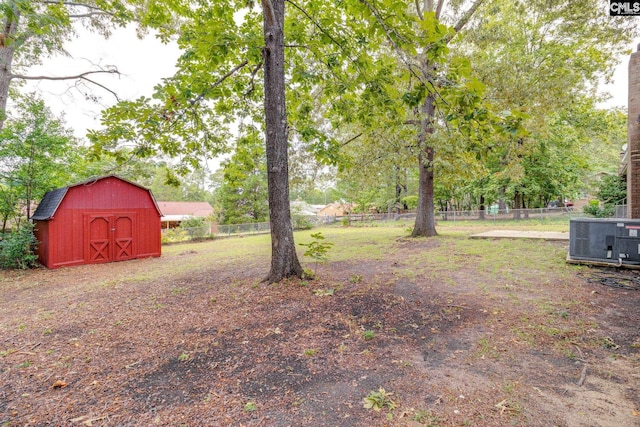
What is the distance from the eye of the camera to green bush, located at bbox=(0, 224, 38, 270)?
334 inches

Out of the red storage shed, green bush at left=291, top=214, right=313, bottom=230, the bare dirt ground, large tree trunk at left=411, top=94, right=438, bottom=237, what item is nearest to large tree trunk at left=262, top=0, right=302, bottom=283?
the bare dirt ground

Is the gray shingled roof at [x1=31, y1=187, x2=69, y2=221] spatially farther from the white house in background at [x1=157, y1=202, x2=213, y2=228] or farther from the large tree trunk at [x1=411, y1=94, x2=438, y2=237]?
the white house in background at [x1=157, y1=202, x2=213, y2=228]

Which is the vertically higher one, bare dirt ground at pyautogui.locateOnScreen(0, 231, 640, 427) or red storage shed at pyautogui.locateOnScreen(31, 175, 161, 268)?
red storage shed at pyautogui.locateOnScreen(31, 175, 161, 268)

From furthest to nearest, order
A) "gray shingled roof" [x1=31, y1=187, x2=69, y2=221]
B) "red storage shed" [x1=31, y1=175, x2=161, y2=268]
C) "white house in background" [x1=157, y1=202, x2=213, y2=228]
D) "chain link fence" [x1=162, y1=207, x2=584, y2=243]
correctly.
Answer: "white house in background" [x1=157, y1=202, x2=213, y2=228] → "chain link fence" [x1=162, y1=207, x2=584, y2=243] → "red storage shed" [x1=31, y1=175, x2=161, y2=268] → "gray shingled roof" [x1=31, y1=187, x2=69, y2=221]

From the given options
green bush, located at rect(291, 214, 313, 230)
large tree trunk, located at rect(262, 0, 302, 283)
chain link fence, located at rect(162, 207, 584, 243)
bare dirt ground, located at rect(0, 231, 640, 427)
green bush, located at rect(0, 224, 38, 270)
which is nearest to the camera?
bare dirt ground, located at rect(0, 231, 640, 427)

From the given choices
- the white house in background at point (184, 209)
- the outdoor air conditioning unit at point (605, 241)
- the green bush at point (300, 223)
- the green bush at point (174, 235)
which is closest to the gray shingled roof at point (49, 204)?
the green bush at point (174, 235)

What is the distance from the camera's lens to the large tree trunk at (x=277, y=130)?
182 inches

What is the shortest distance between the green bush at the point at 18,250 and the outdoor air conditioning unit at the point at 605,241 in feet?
48.4

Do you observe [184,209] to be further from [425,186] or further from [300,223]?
[425,186]

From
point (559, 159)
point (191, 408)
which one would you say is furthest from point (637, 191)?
point (559, 159)

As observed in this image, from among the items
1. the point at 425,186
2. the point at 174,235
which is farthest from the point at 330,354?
the point at 174,235

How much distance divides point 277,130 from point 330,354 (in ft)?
11.3

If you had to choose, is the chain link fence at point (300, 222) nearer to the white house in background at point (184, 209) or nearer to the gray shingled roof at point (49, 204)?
the gray shingled roof at point (49, 204)

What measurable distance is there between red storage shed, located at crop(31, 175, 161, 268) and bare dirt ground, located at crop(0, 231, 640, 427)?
4.79 metres
